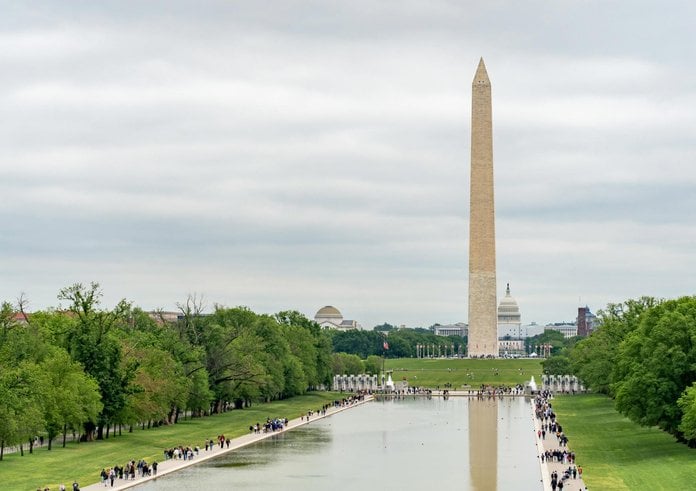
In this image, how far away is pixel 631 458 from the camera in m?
53.5

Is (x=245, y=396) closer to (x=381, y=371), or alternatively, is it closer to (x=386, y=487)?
(x=386, y=487)

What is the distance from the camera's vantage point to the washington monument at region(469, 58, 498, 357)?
135 m

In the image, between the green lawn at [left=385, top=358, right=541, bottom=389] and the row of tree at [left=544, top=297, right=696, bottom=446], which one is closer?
the row of tree at [left=544, top=297, right=696, bottom=446]

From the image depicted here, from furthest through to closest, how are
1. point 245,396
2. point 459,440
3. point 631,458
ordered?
point 245,396, point 459,440, point 631,458

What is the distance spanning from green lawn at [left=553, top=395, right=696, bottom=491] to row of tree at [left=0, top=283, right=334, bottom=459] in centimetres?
2117

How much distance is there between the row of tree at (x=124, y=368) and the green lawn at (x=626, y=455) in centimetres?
2117

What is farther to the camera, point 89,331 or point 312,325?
point 312,325

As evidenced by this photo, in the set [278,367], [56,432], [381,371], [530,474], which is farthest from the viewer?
[381,371]

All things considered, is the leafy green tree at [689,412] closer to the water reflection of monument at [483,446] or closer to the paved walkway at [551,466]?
the paved walkway at [551,466]

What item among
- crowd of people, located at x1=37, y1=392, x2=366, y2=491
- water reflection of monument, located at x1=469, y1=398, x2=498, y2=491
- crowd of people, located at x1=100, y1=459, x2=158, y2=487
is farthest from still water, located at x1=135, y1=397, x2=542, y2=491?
crowd of people, located at x1=37, y1=392, x2=366, y2=491

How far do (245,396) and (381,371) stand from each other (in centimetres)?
6329

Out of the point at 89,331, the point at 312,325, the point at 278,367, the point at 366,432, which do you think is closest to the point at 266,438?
the point at 366,432

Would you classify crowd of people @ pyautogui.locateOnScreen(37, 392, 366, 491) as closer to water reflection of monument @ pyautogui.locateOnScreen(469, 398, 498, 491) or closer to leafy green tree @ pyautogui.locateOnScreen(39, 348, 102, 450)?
leafy green tree @ pyautogui.locateOnScreen(39, 348, 102, 450)

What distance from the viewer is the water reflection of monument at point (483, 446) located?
46.6m
